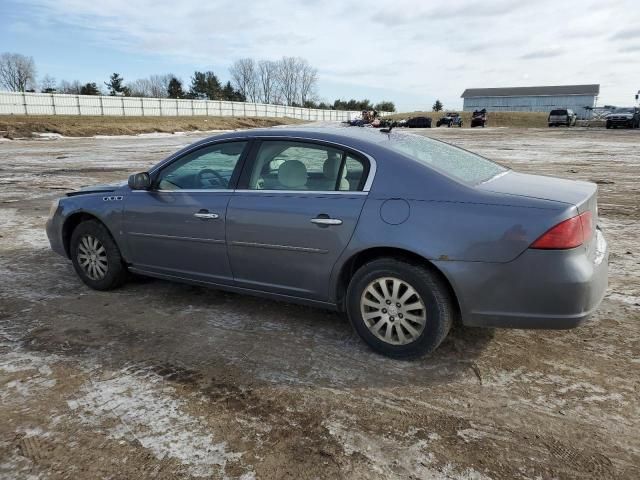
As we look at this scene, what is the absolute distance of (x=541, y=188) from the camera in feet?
11.0

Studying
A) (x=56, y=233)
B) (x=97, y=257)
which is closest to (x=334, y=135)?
(x=97, y=257)

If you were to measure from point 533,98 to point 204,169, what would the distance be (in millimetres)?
120685

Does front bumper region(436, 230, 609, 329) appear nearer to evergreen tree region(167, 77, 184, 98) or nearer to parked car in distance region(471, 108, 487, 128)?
parked car in distance region(471, 108, 487, 128)

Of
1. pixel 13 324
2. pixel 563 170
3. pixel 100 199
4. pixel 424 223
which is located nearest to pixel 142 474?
pixel 424 223

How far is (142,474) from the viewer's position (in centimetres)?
237

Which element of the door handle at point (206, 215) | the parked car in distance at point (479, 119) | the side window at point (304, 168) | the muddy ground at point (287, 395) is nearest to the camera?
the muddy ground at point (287, 395)

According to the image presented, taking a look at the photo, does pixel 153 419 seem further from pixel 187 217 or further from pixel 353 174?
pixel 353 174

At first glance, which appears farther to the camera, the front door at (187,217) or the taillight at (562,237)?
the front door at (187,217)

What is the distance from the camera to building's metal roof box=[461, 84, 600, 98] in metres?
112

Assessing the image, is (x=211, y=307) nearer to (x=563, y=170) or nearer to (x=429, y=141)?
(x=429, y=141)

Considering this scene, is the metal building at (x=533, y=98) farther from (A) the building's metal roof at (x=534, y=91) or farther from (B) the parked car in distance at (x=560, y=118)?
(B) the parked car in distance at (x=560, y=118)

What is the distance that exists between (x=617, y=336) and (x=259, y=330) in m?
2.68

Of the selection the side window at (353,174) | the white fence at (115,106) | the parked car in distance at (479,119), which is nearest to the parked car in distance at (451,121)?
the parked car in distance at (479,119)

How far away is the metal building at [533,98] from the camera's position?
10775cm
